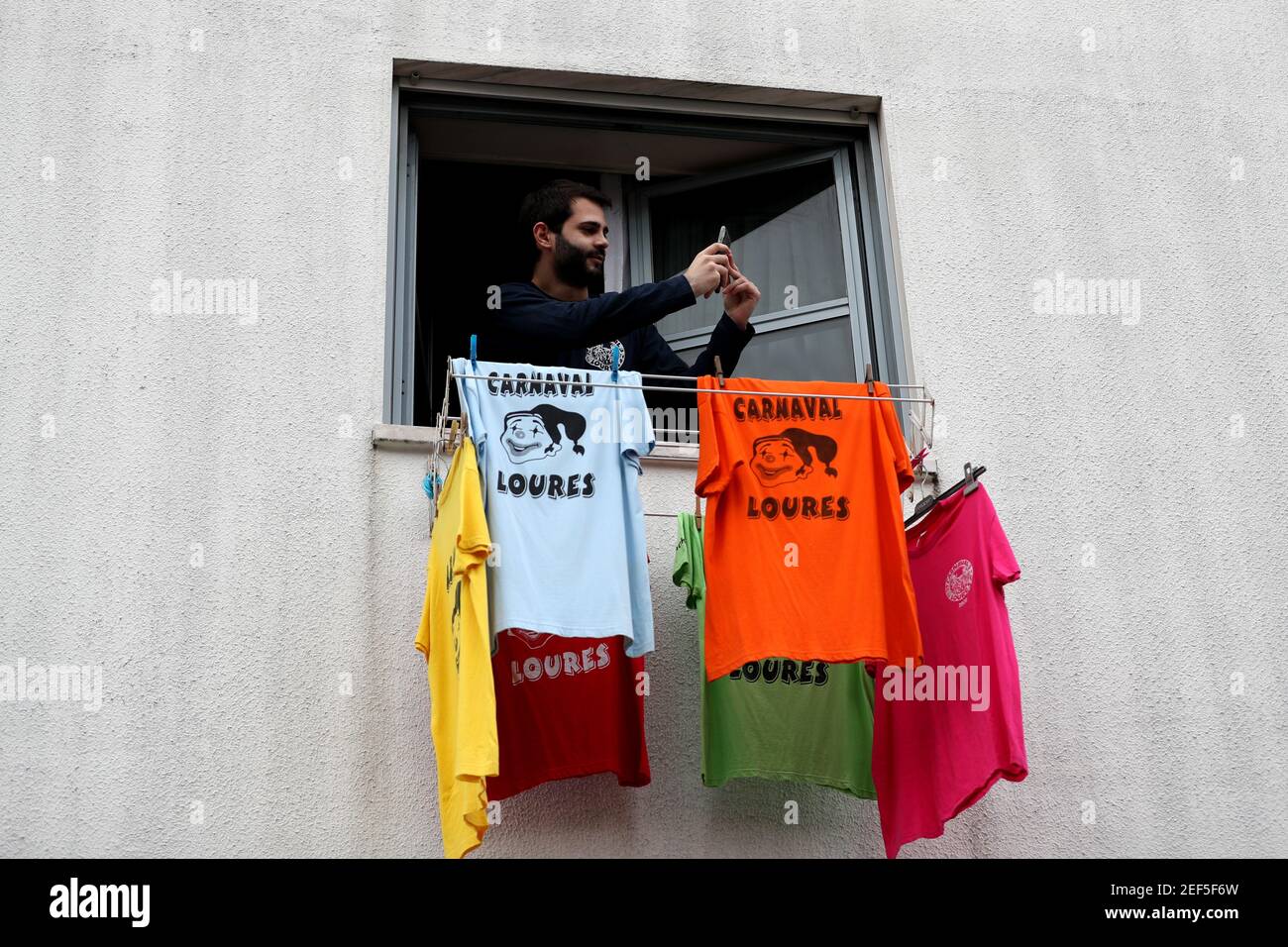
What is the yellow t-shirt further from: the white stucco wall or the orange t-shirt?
the orange t-shirt

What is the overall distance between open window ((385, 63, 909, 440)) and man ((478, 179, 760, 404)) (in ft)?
0.74

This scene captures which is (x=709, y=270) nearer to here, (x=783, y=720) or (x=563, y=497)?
(x=563, y=497)

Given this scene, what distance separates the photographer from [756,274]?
23.0 feet

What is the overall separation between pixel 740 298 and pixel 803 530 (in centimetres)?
156

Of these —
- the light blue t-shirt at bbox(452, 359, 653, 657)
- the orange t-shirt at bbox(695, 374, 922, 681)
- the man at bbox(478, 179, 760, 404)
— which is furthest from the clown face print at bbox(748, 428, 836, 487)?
the man at bbox(478, 179, 760, 404)

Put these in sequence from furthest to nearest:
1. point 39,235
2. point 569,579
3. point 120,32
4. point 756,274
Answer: point 756,274 < point 120,32 < point 39,235 < point 569,579

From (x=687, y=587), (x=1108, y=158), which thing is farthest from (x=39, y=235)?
(x=1108, y=158)

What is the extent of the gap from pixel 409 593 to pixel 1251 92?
14.6 feet

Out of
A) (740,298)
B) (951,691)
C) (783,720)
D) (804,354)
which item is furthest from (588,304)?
(951,691)

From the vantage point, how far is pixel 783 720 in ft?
17.6

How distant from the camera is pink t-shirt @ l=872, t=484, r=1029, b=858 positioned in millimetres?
4840

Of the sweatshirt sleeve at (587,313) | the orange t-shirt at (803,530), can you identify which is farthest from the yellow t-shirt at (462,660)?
the sweatshirt sleeve at (587,313)

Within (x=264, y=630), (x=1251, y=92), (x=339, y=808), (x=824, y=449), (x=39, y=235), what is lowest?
(x=339, y=808)

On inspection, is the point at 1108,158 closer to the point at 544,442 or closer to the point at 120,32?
the point at 544,442
